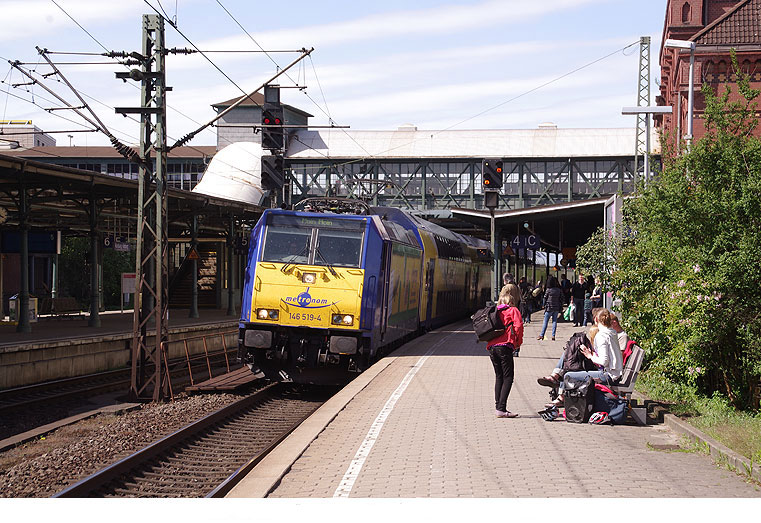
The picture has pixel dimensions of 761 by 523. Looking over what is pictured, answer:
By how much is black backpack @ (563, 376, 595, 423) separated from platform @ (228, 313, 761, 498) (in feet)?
0.53

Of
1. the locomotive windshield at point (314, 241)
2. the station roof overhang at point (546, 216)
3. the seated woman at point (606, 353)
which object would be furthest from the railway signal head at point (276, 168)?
the seated woman at point (606, 353)

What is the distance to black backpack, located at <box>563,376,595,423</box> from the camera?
34.7 feet

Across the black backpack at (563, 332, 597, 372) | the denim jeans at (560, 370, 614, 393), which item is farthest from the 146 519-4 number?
the denim jeans at (560, 370, 614, 393)

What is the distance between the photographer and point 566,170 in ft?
221

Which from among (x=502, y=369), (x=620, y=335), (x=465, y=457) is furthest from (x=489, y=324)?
(x=465, y=457)

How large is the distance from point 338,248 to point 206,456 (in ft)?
19.2

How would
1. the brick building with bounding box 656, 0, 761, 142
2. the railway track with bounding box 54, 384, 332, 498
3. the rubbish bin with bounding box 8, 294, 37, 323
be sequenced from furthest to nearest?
1. the brick building with bounding box 656, 0, 761, 142
2. the rubbish bin with bounding box 8, 294, 37, 323
3. the railway track with bounding box 54, 384, 332, 498

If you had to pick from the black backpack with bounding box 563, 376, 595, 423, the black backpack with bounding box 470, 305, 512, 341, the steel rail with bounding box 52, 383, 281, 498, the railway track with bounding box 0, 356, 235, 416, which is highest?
the black backpack with bounding box 470, 305, 512, 341

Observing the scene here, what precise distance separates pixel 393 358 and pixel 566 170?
171 feet

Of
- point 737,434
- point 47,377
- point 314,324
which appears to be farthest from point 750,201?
point 47,377

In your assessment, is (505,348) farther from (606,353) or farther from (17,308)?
(17,308)

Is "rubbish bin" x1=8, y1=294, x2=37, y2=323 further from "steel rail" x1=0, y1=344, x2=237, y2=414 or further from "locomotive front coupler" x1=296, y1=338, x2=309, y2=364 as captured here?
"locomotive front coupler" x1=296, y1=338, x2=309, y2=364

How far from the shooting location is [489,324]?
1074 centimetres
